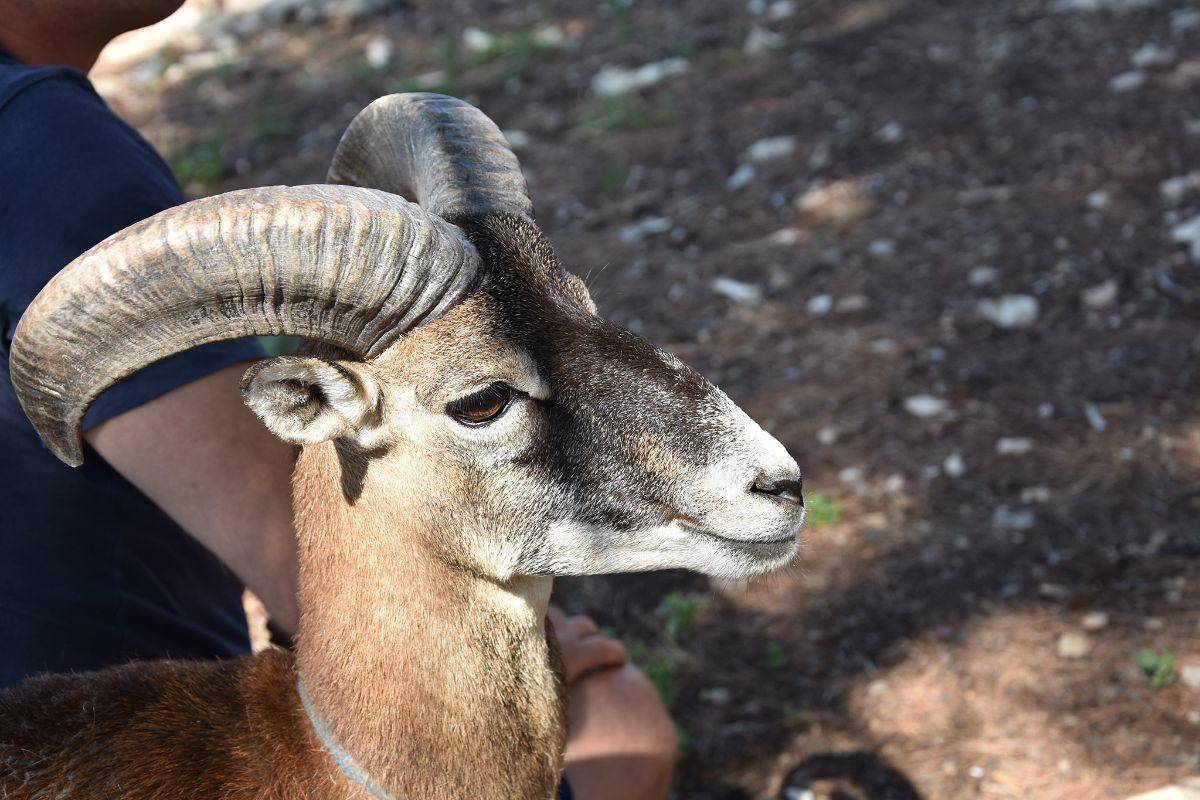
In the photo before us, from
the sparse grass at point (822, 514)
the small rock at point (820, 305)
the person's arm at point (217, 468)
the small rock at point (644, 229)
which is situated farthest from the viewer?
the small rock at point (644, 229)

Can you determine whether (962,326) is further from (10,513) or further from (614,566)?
(10,513)

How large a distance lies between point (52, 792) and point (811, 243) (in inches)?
191

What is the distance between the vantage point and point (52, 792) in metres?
2.27

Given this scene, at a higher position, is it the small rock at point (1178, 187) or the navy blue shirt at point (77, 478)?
the navy blue shirt at point (77, 478)

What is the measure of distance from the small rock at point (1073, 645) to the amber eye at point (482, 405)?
235cm

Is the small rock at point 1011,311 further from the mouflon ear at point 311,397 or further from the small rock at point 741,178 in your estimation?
the mouflon ear at point 311,397

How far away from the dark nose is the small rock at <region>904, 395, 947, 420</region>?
264 centimetres

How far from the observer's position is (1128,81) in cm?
651

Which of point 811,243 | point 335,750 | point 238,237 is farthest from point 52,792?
point 811,243

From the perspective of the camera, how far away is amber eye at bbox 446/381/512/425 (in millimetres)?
2320

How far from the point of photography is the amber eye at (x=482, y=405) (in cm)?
232

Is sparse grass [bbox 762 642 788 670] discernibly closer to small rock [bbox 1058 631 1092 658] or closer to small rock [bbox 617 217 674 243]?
small rock [bbox 1058 631 1092 658]

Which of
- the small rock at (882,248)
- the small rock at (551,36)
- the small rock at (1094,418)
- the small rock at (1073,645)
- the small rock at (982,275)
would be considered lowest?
the small rock at (551,36)

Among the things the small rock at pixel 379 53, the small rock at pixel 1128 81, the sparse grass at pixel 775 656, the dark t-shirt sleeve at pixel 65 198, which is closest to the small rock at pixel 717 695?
the sparse grass at pixel 775 656
